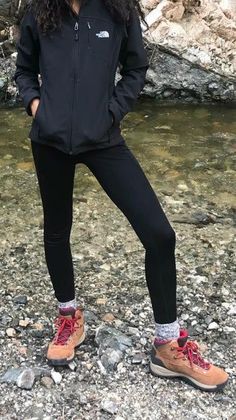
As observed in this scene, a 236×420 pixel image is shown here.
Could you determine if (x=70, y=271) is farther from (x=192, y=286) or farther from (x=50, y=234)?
(x=192, y=286)

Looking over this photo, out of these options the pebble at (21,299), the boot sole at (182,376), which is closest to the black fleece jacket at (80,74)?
the boot sole at (182,376)

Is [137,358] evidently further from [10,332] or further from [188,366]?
[10,332]

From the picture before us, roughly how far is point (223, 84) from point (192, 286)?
5.53 metres

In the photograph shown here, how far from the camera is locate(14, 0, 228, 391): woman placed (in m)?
2.74

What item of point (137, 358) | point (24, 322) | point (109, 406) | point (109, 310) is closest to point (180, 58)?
point (109, 310)

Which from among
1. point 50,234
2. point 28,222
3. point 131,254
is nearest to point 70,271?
point 50,234

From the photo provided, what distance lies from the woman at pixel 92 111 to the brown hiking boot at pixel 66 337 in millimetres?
549

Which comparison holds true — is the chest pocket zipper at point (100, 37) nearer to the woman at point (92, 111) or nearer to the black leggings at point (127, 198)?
the woman at point (92, 111)

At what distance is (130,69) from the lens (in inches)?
115

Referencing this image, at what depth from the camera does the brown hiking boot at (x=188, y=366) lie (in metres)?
3.19

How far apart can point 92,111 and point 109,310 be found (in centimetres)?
167

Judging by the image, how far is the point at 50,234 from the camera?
319 cm

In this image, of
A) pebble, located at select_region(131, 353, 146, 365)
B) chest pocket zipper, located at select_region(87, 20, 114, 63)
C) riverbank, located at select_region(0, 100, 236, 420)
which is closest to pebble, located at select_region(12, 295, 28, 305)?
riverbank, located at select_region(0, 100, 236, 420)

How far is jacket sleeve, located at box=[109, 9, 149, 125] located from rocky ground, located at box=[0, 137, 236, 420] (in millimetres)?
1461
